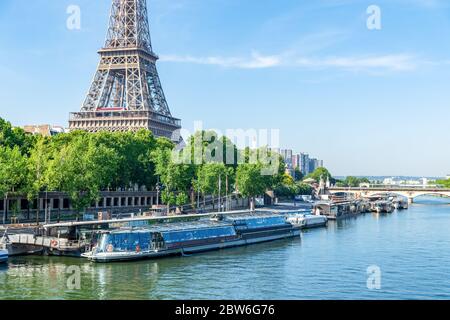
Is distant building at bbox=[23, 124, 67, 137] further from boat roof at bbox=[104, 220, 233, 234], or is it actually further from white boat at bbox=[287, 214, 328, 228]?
boat roof at bbox=[104, 220, 233, 234]

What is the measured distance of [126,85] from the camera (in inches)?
5162

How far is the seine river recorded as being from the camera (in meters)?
35.1

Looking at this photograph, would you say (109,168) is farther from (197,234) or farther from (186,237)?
(186,237)

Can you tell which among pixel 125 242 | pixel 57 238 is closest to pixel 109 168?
pixel 57 238

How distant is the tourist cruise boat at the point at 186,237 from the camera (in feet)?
152

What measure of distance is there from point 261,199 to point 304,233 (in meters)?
54.1

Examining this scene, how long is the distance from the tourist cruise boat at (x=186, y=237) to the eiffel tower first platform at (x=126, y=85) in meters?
65.8

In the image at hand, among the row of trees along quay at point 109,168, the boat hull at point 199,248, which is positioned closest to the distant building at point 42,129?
the row of trees along quay at point 109,168

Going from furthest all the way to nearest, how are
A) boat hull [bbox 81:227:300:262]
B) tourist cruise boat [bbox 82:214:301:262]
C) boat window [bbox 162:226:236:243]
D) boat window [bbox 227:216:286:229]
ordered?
boat window [bbox 227:216:286:229] < boat window [bbox 162:226:236:243] < tourist cruise boat [bbox 82:214:301:262] < boat hull [bbox 81:227:300:262]

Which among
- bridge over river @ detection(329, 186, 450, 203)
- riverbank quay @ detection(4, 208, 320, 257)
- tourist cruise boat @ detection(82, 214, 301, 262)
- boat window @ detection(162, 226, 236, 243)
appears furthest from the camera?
bridge over river @ detection(329, 186, 450, 203)

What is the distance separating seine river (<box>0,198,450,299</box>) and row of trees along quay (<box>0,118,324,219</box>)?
17123 millimetres

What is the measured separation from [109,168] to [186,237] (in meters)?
24.8

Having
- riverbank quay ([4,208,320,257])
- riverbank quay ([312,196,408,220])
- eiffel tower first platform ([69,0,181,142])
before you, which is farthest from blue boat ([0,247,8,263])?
eiffel tower first platform ([69,0,181,142])

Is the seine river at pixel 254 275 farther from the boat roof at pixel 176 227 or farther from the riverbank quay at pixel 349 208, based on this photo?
the riverbank quay at pixel 349 208
